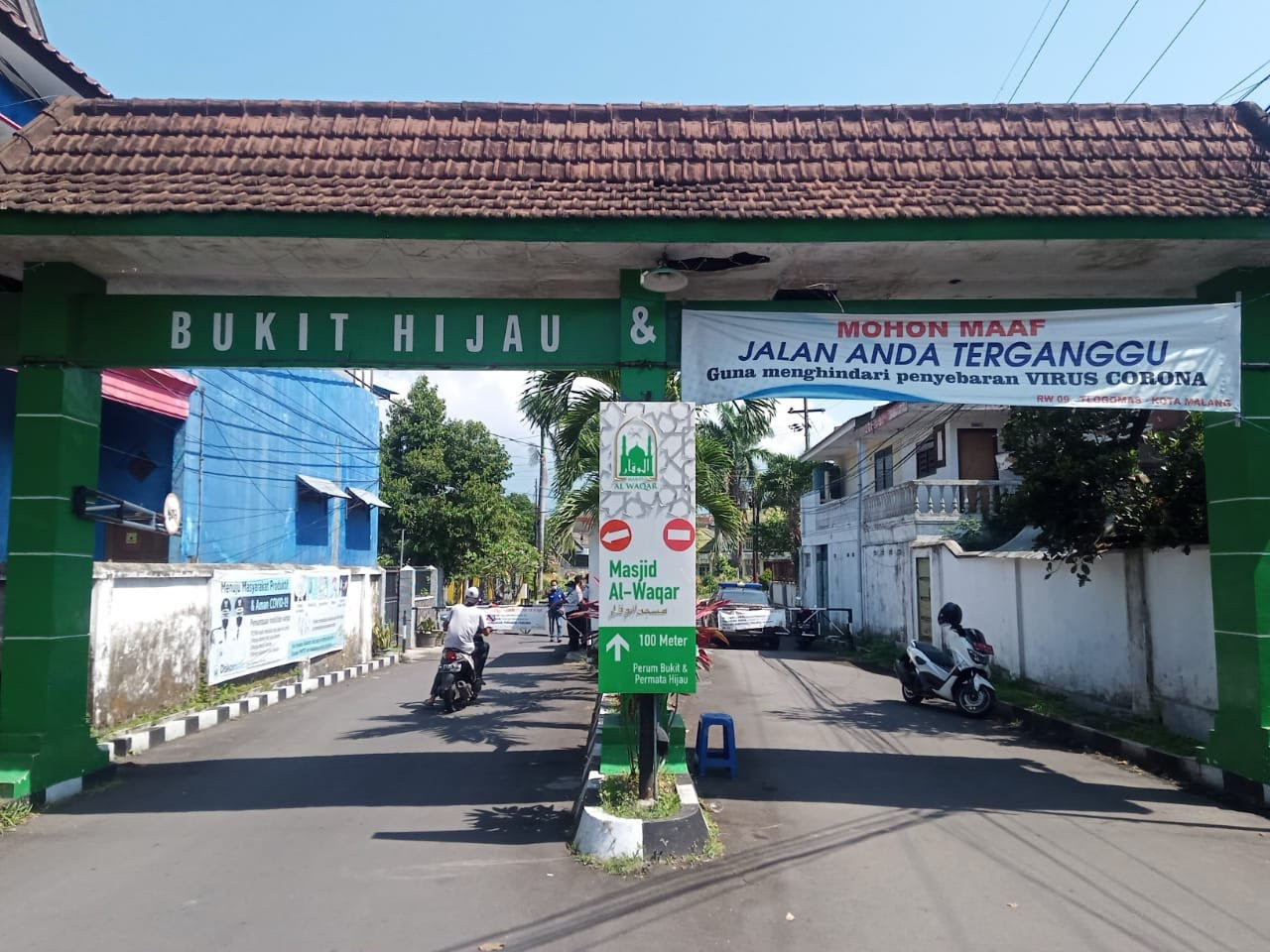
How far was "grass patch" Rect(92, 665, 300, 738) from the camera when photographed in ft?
31.1

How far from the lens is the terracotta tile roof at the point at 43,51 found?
35.9 feet

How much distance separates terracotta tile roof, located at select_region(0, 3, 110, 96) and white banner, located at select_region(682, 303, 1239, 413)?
9.55 meters

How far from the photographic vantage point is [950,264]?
721 cm

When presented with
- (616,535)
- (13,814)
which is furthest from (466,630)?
(616,535)

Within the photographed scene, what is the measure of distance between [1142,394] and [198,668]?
10.5 metres

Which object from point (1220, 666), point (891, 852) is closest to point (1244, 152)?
point (1220, 666)

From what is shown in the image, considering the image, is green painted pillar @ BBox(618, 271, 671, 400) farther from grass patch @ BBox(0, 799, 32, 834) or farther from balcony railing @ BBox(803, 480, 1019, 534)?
balcony railing @ BBox(803, 480, 1019, 534)

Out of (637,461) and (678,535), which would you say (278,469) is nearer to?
(637,461)

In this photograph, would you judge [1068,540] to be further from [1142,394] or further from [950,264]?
[950,264]

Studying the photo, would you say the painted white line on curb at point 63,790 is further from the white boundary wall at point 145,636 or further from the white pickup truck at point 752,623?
the white pickup truck at point 752,623

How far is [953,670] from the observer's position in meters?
11.9

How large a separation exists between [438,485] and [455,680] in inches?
699

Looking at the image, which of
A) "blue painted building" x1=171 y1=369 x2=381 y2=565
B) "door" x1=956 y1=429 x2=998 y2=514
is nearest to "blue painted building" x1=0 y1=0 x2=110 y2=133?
"blue painted building" x1=171 y1=369 x2=381 y2=565

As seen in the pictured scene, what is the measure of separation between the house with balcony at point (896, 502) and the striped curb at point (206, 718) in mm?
11892
